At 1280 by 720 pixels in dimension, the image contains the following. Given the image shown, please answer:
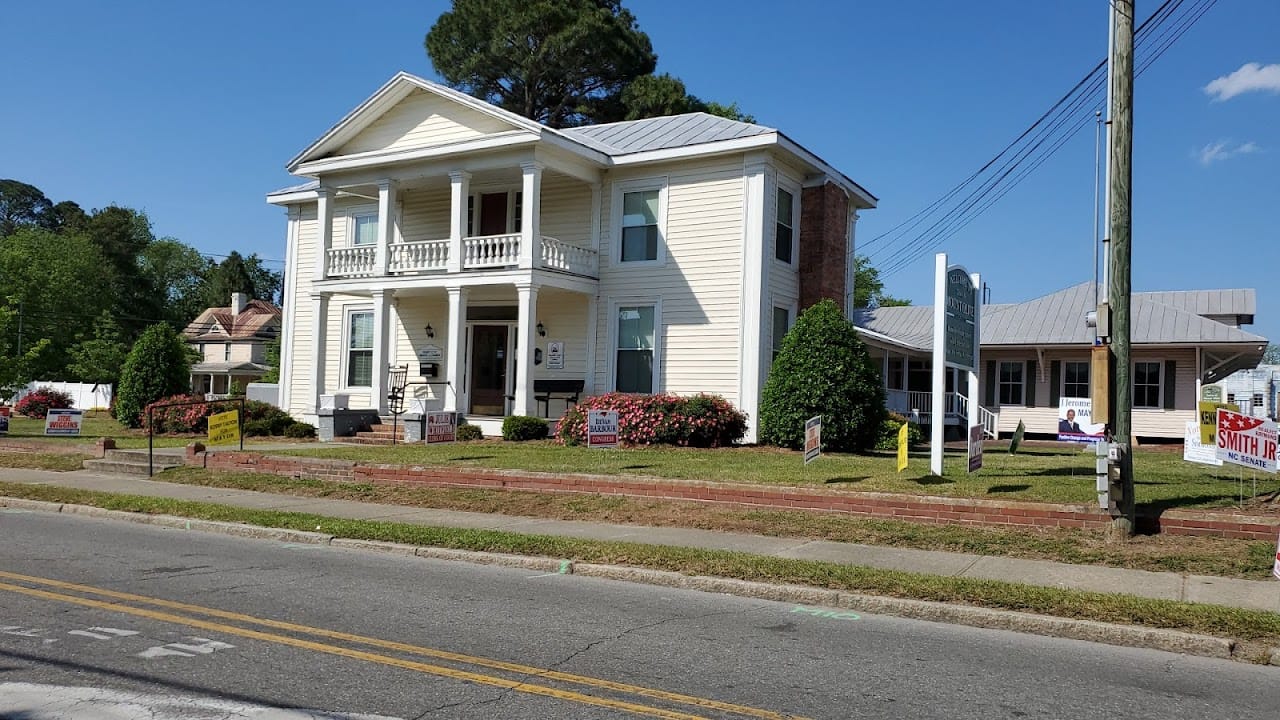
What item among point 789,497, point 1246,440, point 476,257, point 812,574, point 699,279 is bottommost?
point 812,574

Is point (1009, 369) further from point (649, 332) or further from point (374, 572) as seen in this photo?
point (374, 572)

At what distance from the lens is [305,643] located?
6.36m

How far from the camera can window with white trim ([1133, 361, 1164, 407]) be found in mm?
29656

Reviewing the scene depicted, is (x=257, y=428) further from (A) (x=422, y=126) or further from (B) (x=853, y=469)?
(B) (x=853, y=469)

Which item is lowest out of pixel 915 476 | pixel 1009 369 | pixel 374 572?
pixel 374 572

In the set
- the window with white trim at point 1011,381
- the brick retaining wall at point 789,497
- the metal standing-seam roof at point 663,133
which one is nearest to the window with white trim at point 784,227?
the metal standing-seam roof at point 663,133

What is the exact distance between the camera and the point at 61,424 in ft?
68.2

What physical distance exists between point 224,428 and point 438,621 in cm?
1133

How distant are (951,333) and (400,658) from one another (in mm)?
9139

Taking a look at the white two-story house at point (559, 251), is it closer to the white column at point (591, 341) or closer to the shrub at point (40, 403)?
the white column at point (591, 341)

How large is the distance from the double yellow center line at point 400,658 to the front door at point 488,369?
15.8 metres

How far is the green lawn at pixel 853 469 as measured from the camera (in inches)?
466

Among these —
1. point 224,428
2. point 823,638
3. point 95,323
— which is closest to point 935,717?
point 823,638

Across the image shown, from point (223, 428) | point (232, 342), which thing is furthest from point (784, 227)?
point (232, 342)
